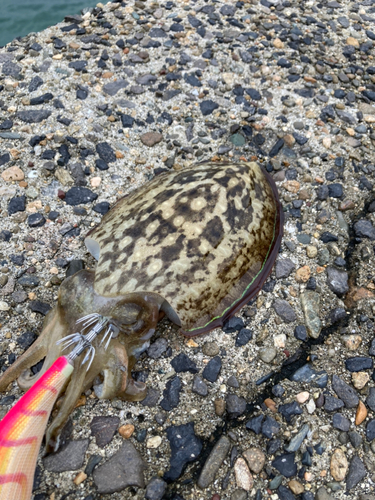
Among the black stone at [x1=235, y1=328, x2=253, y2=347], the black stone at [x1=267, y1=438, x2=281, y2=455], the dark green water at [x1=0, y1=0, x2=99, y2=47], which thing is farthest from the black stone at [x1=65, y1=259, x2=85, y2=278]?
the dark green water at [x1=0, y1=0, x2=99, y2=47]

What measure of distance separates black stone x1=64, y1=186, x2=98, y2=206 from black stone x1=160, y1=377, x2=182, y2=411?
205 centimetres

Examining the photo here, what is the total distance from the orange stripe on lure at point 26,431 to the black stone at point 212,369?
3.58ft

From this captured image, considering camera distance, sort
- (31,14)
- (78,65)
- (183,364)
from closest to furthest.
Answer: (183,364)
(78,65)
(31,14)

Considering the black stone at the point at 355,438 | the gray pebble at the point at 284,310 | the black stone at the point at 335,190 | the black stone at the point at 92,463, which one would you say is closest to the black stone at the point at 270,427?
the black stone at the point at 355,438

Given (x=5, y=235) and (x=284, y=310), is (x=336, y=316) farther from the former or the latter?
(x=5, y=235)

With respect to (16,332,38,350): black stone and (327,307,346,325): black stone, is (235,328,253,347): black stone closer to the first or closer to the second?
(327,307,346,325): black stone

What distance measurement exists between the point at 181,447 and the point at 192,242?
152cm

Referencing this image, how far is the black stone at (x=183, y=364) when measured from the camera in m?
3.55

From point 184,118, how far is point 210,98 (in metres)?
0.49

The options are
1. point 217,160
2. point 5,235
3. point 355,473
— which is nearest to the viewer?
point 355,473

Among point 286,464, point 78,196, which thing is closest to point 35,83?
point 78,196

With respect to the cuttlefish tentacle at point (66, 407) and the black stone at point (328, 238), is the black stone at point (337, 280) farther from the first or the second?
the cuttlefish tentacle at point (66, 407)

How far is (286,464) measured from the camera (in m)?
3.15

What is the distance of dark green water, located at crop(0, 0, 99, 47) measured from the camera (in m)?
7.87
